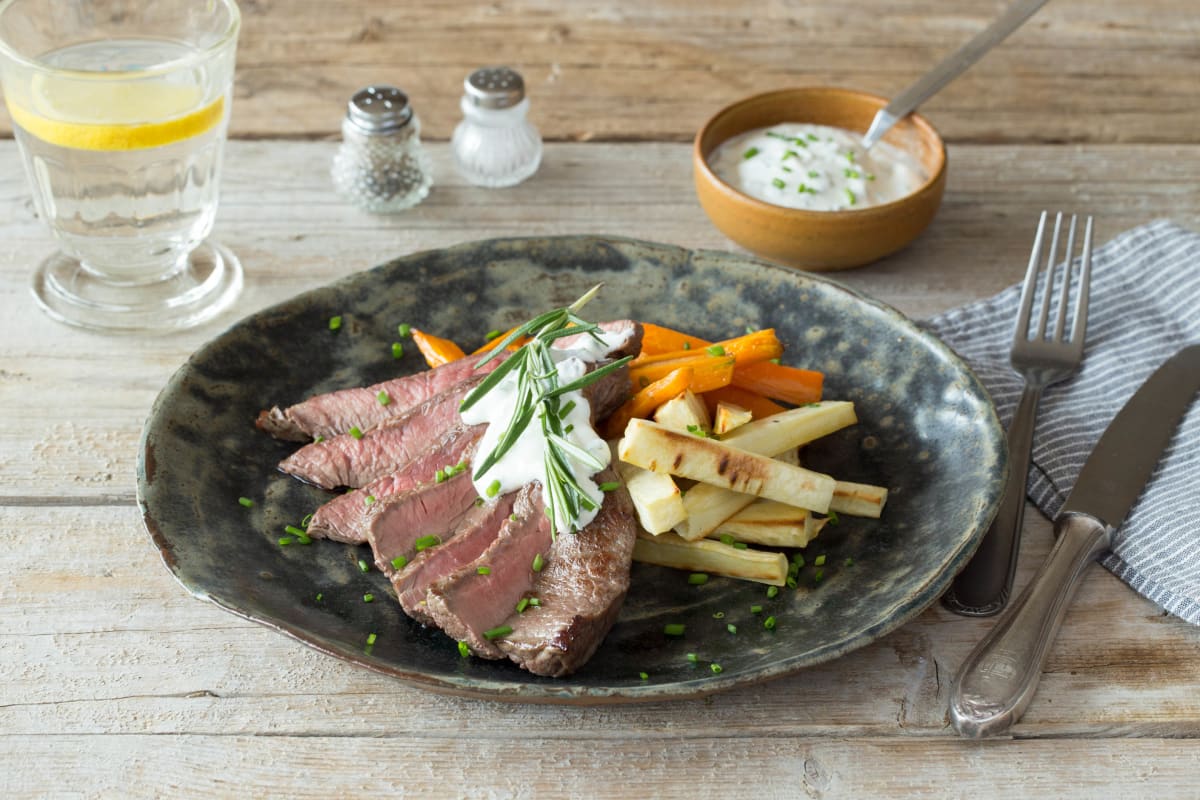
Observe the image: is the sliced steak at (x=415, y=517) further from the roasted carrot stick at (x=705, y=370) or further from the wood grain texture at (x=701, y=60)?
the wood grain texture at (x=701, y=60)

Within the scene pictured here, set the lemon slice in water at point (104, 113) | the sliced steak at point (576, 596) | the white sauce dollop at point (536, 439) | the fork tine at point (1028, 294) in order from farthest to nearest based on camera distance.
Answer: the fork tine at point (1028, 294) < the lemon slice in water at point (104, 113) < the white sauce dollop at point (536, 439) < the sliced steak at point (576, 596)

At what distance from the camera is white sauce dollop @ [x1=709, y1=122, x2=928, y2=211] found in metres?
3.48

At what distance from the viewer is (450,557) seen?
7.48 ft

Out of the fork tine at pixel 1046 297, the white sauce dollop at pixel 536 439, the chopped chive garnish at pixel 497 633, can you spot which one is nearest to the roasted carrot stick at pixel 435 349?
the white sauce dollop at pixel 536 439

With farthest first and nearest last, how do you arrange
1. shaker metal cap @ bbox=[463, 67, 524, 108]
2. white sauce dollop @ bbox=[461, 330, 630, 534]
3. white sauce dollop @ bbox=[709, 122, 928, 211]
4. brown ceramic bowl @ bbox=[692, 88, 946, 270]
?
shaker metal cap @ bbox=[463, 67, 524, 108] < white sauce dollop @ bbox=[709, 122, 928, 211] < brown ceramic bowl @ bbox=[692, 88, 946, 270] < white sauce dollop @ bbox=[461, 330, 630, 534]

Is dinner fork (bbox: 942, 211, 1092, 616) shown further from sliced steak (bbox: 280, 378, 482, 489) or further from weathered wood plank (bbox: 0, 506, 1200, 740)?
sliced steak (bbox: 280, 378, 482, 489)

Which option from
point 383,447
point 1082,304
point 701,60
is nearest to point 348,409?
point 383,447

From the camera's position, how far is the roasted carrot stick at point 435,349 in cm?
287

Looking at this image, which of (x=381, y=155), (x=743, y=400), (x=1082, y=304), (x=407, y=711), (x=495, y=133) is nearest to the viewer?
(x=407, y=711)

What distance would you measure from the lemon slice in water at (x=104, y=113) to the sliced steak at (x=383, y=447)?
3.31 feet

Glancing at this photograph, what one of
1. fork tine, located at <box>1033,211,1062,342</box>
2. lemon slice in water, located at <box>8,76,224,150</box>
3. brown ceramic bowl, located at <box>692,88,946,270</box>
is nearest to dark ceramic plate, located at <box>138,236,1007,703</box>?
brown ceramic bowl, located at <box>692,88,946,270</box>

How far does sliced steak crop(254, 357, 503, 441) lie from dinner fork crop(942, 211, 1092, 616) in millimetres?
1118

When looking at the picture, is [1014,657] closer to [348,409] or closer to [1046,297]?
[1046,297]

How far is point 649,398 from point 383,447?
571mm
